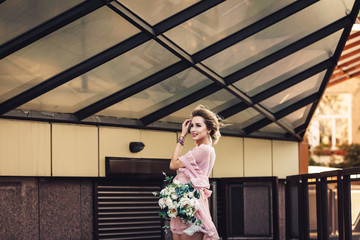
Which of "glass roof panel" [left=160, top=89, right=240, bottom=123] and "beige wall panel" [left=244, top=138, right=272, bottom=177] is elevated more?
"glass roof panel" [left=160, top=89, right=240, bottom=123]

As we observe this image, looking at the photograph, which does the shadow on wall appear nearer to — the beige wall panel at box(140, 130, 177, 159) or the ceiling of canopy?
the ceiling of canopy

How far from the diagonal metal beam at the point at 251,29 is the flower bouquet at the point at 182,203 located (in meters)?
3.48

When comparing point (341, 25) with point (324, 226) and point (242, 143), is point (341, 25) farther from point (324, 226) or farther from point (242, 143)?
point (242, 143)

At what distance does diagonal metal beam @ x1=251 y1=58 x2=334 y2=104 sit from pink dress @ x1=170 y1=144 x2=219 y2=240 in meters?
5.10

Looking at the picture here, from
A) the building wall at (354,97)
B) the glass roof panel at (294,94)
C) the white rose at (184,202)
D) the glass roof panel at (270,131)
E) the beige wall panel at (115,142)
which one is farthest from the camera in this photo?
the building wall at (354,97)

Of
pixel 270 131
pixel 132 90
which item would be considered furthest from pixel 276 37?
pixel 270 131

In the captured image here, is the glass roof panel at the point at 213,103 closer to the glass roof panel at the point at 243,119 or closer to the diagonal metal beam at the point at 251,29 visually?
the glass roof panel at the point at 243,119

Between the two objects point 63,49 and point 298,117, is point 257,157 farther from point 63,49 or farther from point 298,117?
point 63,49

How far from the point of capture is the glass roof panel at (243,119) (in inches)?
407

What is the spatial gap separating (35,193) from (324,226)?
3735 mm

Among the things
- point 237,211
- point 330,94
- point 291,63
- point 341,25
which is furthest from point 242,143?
point 330,94

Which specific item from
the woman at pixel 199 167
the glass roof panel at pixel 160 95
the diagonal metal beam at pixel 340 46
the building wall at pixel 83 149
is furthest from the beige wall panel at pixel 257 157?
the woman at pixel 199 167

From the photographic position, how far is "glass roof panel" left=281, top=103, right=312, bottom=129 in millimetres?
10922

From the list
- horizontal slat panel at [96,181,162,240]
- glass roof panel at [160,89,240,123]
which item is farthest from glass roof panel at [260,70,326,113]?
horizontal slat panel at [96,181,162,240]
